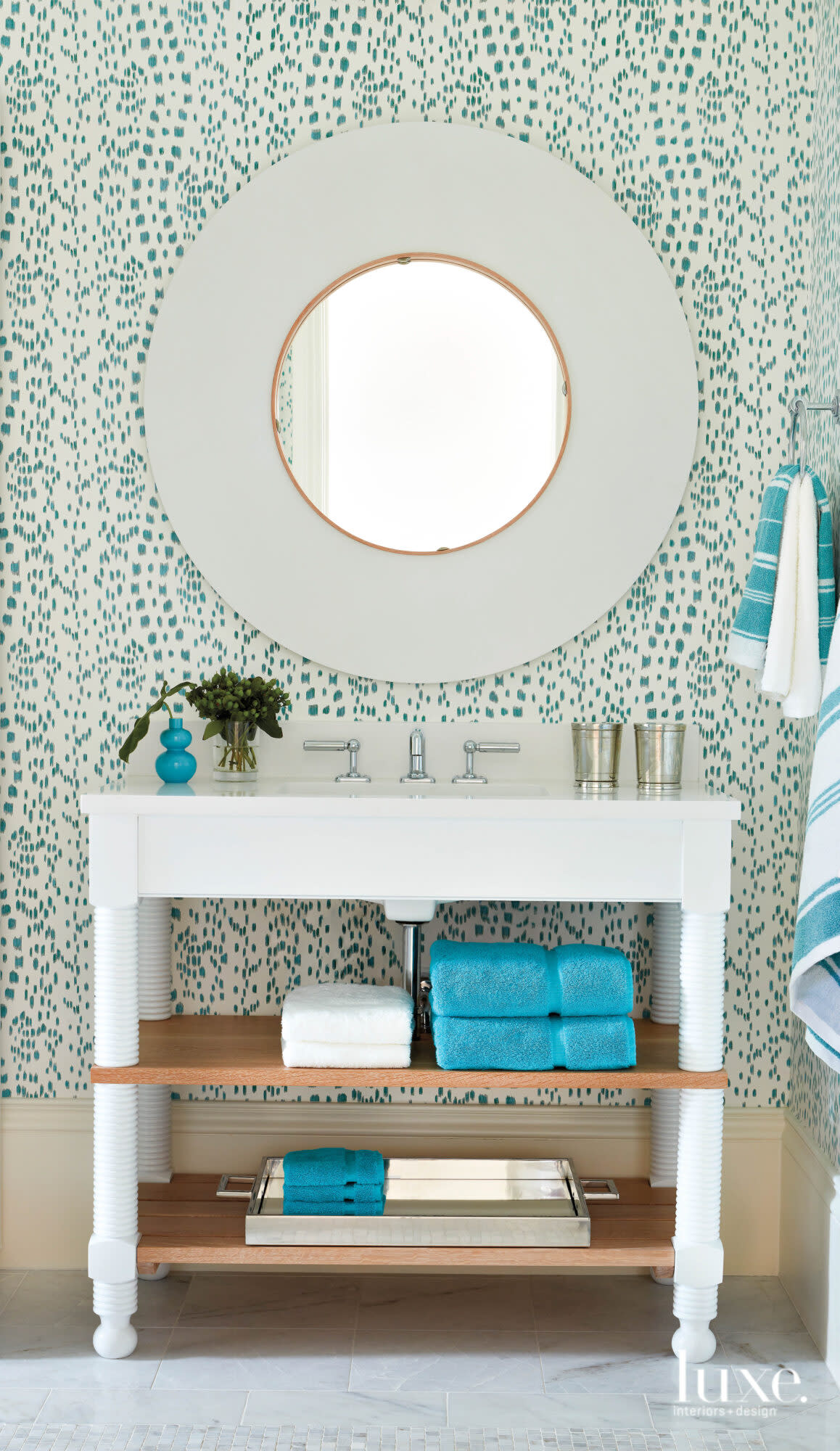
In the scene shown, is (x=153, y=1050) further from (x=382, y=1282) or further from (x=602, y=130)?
(x=602, y=130)

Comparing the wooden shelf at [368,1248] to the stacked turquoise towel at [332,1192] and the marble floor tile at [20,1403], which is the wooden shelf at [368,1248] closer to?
the stacked turquoise towel at [332,1192]

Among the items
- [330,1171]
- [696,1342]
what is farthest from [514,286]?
[696,1342]

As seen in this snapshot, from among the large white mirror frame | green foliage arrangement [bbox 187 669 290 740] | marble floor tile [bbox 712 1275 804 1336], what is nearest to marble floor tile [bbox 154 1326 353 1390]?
marble floor tile [bbox 712 1275 804 1336]

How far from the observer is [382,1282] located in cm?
236

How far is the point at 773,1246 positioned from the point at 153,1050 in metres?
1.33

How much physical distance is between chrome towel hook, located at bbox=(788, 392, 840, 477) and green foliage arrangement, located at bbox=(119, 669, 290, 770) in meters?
1.06

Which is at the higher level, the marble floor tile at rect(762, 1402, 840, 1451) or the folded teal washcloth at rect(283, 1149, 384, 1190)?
the folded teal washcloth at rect(283, 1149, 384, 1190)

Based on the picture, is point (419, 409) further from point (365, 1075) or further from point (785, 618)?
point (365, 1075)

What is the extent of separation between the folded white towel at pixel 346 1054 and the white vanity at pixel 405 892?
2cm

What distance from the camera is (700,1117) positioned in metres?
2.01

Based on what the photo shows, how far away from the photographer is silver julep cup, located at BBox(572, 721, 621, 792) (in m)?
2.19

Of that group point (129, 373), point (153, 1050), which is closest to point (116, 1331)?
point (153, 1050)

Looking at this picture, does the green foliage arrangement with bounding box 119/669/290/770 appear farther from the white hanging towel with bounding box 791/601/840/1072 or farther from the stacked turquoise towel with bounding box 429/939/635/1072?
the white hanging towel with bounding box 791/601/840/1072

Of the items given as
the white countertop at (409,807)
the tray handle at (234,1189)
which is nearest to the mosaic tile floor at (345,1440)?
the tray handle at (234,1189)
